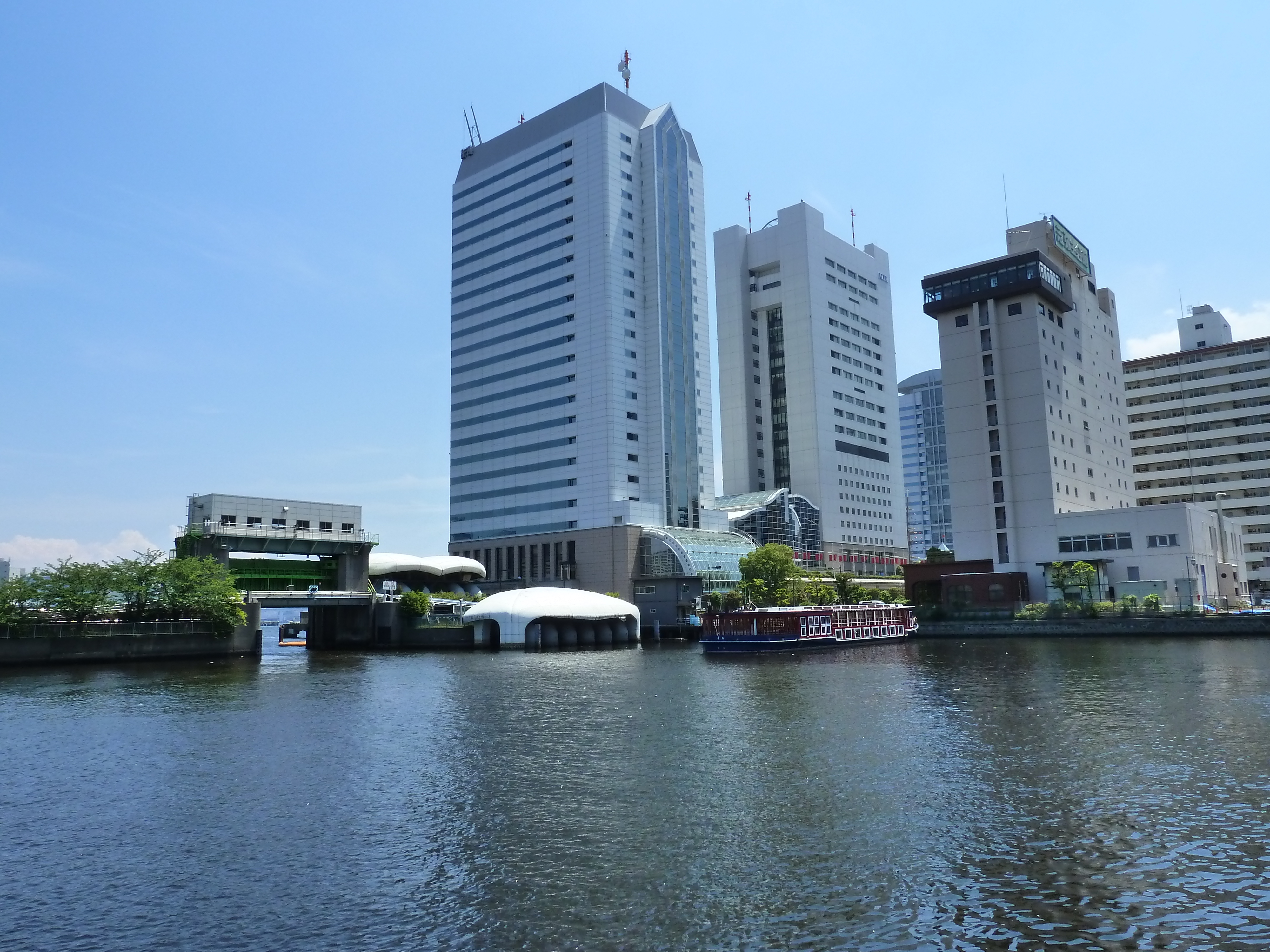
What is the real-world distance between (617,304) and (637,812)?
6318 inches

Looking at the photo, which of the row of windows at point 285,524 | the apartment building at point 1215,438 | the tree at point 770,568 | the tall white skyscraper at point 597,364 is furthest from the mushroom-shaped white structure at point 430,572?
the apartment building at point 1215,438

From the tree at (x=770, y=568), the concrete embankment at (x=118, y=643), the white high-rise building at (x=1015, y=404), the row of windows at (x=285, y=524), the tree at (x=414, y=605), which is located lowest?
the concrete embankment at (x=118, y=643)

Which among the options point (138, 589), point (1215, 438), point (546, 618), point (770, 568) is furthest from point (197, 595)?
point (1215, 438)

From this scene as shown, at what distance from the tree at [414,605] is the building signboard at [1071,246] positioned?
115m

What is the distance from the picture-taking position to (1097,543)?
12975 centimetres

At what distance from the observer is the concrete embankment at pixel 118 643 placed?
9394 cm

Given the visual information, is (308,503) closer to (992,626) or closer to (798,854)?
(992,626)

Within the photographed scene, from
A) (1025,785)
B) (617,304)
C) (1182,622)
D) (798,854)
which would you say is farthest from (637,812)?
(617,304)

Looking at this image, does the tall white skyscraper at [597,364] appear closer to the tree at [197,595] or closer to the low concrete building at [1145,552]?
the low concrete building at [1145,552]

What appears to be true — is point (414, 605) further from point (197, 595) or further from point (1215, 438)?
point (1215, 438)

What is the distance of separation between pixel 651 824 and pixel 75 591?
3601 inches

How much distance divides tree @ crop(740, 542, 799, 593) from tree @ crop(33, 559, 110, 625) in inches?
3438

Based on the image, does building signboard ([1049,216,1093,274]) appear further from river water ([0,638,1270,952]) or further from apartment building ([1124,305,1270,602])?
river water ([0,638,1270,952])

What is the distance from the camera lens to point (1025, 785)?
31656 mm
